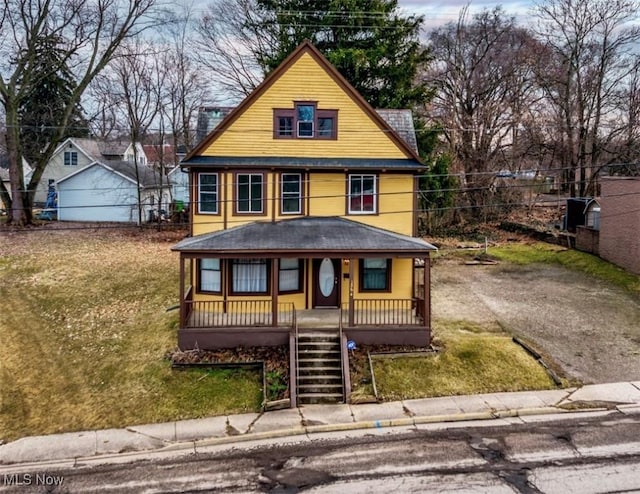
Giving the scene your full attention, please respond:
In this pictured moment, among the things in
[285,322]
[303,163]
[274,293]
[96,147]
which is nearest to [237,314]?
[285,322]

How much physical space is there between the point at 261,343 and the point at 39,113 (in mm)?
37890

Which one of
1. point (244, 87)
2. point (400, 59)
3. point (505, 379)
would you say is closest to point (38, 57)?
point (244, 87)

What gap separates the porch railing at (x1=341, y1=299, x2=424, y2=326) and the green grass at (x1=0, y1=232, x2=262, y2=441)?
3972 millimetres

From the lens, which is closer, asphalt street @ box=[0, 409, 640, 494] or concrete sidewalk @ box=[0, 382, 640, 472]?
asphalt street @ box=[0, 409, 640, 494]

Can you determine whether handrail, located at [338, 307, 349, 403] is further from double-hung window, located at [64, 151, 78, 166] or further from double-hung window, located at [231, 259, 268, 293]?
double-hung window, located at [64, 151, 78, 166]

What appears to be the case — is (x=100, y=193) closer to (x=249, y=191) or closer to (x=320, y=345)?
(x=249, y=191)

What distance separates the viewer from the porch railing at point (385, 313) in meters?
16.5

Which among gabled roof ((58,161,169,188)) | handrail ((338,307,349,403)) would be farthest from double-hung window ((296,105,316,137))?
gabled roof ((58,161,169,188))

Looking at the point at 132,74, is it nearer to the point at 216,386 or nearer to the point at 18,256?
the point at 18,256

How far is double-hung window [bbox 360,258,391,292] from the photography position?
1772 cm

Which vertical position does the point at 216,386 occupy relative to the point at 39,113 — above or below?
below

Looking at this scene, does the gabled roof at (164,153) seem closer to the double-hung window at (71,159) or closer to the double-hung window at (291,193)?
the double-hung window at (71,159)

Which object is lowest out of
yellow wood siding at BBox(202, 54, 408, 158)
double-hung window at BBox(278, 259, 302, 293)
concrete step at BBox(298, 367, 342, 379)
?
concrete step at BBox(298, 367, 342, 379)

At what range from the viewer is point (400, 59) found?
3077cm
